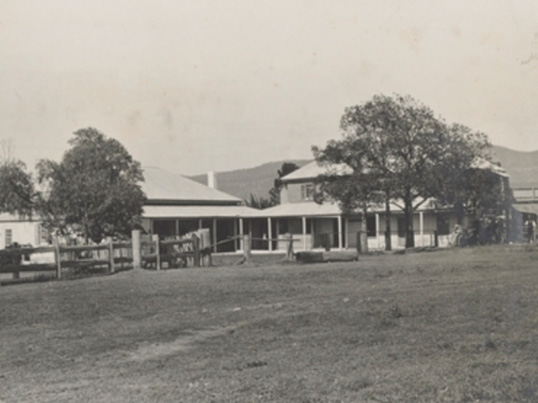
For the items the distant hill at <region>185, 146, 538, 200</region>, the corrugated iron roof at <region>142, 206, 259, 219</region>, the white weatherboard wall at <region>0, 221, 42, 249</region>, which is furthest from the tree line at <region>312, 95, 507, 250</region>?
the distant hill at <region>185, 146, 538, 200</region>

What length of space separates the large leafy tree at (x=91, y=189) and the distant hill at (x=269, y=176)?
51857mm

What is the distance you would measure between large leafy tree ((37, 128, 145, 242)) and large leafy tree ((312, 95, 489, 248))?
44.6ft

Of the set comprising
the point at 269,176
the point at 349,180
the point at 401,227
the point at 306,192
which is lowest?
the point at 401,227

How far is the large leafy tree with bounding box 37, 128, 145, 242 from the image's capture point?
2831 centimetres

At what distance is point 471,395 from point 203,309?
24.1 ft

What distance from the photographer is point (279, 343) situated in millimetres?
9180

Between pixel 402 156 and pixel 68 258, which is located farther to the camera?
pixel 402 156

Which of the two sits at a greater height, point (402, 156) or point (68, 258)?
point (402, 156)

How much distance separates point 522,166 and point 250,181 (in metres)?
50.1

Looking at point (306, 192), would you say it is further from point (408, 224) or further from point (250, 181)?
point (250, 181)

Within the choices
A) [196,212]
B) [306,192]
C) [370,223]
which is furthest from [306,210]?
[196,212]

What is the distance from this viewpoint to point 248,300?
14.2 m

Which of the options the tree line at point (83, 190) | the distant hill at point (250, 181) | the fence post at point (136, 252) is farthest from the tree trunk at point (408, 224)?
the distant hill at point (250, 181)

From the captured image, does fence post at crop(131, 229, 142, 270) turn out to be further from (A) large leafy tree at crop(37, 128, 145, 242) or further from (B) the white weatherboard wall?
(B) the white weatherboard wall
